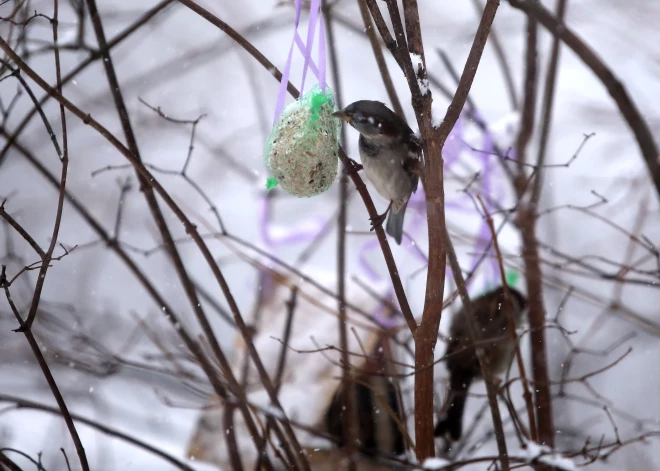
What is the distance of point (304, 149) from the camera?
2.42ft

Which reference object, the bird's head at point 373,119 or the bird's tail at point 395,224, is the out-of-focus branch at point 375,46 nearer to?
the bird's head at point 373,119

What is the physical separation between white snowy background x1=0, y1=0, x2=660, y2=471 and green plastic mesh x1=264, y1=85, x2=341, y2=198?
737 mm

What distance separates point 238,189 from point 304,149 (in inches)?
57.0

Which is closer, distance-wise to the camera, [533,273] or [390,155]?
[390,155]

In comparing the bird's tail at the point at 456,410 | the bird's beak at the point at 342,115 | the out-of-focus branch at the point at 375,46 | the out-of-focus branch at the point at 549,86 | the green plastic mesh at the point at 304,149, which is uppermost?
the out-of-focus branch at the point at 549,86

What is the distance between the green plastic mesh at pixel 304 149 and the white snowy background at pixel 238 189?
737 millimetres

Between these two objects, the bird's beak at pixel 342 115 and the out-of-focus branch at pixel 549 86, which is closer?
the bird's beak at pixel 342 115

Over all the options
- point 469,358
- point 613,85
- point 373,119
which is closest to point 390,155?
point 373,119

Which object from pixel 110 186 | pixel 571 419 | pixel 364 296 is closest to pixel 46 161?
pixel 110 186

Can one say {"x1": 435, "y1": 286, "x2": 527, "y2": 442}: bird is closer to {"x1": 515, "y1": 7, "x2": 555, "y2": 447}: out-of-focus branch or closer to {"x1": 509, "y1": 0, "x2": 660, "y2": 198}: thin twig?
{"x1": 515, "y1": 7, "x2": 555, "y2": 447}: out-of-focus branch

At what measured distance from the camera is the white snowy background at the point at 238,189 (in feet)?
5.46

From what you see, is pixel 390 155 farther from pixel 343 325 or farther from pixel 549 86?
pixel 549 86

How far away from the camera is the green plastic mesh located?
2.42ft

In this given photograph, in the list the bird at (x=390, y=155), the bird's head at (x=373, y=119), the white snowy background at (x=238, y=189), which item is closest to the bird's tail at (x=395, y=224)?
the bird at (x=390, y=155)
